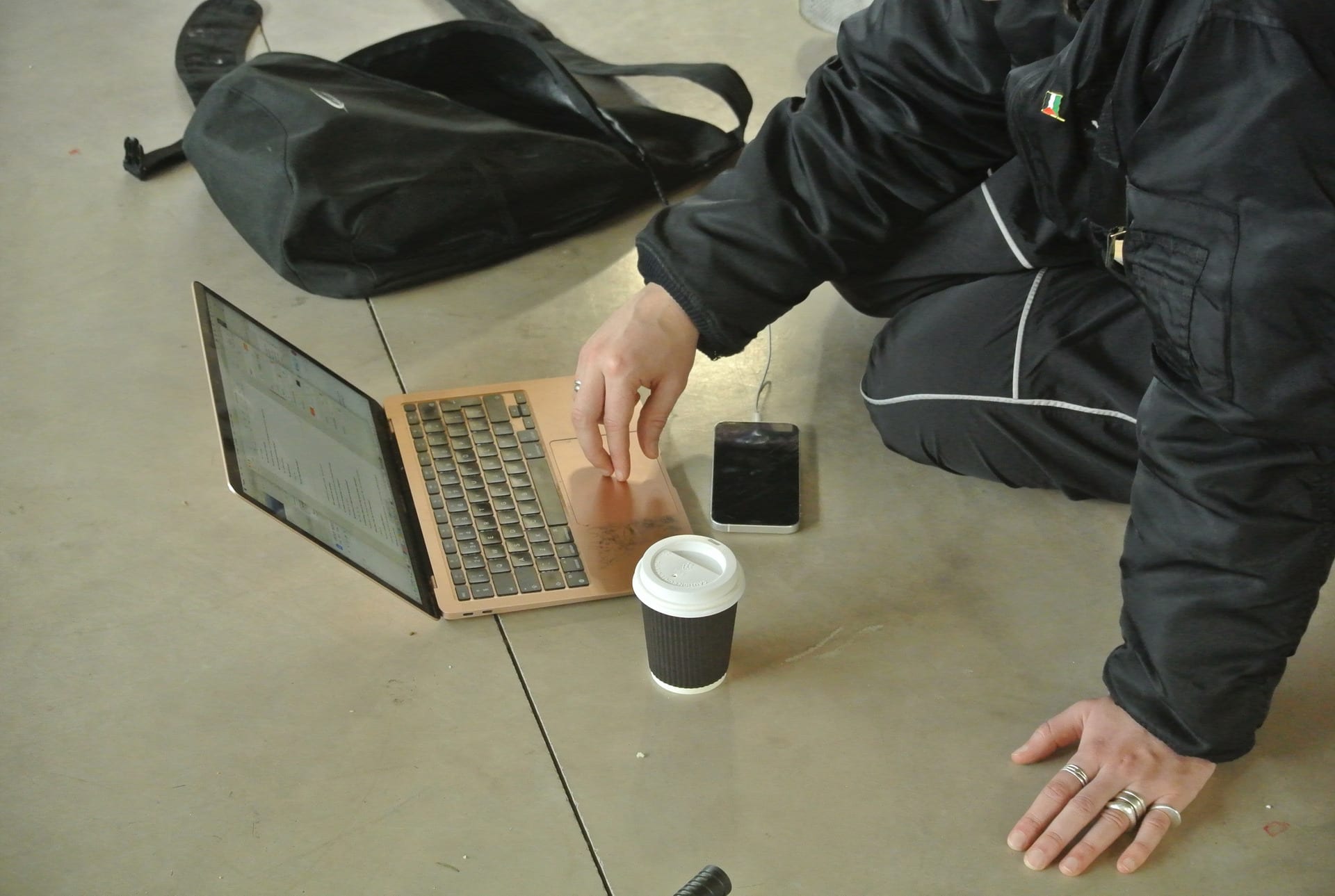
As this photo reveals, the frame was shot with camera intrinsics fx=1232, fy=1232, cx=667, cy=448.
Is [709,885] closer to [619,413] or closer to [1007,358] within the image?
[619,413]

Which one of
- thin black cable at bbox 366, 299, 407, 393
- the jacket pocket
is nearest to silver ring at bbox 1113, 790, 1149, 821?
the jacket pocket

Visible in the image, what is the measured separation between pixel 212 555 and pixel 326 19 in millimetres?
1364

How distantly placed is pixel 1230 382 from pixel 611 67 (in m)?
1.36

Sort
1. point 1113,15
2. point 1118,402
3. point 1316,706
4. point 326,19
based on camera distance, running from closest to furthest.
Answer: point 1113,15, point 1316,706, point 1118,402, point 326,19

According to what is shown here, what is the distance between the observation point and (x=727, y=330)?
126cm

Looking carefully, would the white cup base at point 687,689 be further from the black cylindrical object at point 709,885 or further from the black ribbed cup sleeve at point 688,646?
the black cylindrical object at point 709,885

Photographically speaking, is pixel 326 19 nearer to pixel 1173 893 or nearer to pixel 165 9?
pixel 165 9

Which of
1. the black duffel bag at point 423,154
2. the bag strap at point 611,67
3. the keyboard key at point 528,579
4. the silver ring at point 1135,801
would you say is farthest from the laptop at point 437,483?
the bag strap at point 611,67

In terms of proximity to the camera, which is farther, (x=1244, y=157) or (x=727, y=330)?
(x=727, y=330)

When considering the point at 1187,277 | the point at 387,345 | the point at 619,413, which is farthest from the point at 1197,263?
the point at 387,345

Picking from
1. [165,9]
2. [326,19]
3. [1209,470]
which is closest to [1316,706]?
[1209,470]

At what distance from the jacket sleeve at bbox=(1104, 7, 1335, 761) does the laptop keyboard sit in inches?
20.6

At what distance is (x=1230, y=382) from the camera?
85cm

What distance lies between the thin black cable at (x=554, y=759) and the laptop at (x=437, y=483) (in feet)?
0.11
